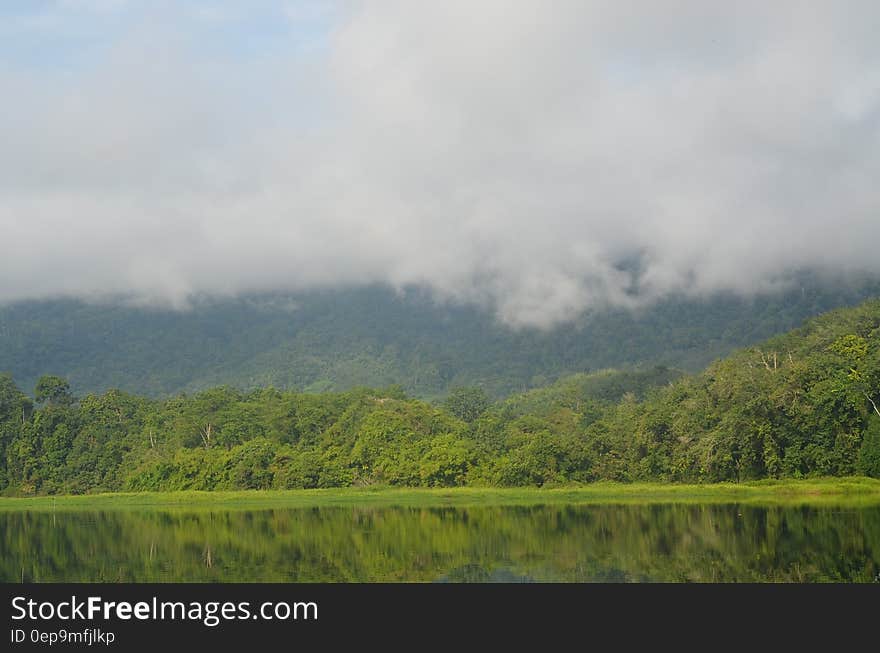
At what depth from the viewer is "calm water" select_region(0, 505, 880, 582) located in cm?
2722

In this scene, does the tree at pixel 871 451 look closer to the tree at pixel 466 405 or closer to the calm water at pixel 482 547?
the calm water at pixel 482 547

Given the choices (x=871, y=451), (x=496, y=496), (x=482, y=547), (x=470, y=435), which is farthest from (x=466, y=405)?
(x=482, y=547)

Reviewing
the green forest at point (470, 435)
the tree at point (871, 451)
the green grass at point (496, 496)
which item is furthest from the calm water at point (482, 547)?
the green forest at point (470, 435)

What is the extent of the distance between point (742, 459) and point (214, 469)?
4418cm

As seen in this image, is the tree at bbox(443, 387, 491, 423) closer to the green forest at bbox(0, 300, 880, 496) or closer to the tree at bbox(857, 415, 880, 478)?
the green forest at bbox(0, 300, 880, 496)

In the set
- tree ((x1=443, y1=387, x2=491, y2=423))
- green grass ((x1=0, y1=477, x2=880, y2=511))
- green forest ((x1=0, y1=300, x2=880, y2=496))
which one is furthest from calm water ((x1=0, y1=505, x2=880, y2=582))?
tree ((x1=443, y1=387, x2=491, y2=423))

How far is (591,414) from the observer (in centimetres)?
9088

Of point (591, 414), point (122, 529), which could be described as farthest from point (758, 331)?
point (122, 529)

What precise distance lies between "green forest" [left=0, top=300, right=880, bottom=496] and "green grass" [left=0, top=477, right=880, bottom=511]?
2555 mm

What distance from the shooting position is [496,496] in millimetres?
68188

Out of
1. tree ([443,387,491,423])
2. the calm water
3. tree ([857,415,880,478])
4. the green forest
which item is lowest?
the calm water

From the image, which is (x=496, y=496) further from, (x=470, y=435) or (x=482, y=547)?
(x=482, y=547)

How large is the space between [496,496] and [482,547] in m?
33.5
